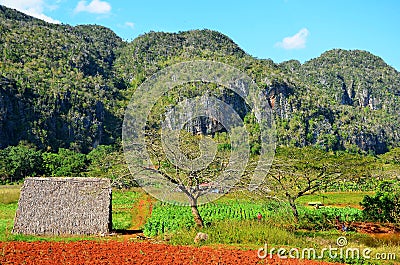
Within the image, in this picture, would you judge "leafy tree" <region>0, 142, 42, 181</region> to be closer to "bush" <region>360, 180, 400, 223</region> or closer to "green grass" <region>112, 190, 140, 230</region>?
"green grass" <region>112, 190, 140, 230</region>

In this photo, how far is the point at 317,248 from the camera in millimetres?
11734

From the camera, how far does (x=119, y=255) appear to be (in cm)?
1002

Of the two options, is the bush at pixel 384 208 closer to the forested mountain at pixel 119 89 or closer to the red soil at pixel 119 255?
the red soil at pixel 119 255

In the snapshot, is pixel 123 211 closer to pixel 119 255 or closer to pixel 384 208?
pixel 384 208

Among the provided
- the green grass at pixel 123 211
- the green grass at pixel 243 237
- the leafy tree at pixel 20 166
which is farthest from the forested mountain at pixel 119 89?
the green grass at pixel 243 237

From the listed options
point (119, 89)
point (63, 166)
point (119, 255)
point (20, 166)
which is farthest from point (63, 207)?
point (119, 89)

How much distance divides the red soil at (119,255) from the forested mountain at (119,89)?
63.9m

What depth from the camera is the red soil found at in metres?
9.33

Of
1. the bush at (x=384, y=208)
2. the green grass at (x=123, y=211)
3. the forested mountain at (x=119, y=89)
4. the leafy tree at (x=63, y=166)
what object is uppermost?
the forested mountain at (x=119, y=89)

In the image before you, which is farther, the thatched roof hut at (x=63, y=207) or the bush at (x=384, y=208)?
the bush at (x=384, y=208)

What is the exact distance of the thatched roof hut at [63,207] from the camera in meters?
15.6

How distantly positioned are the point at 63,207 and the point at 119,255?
6837 millimetres

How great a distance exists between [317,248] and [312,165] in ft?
27.0

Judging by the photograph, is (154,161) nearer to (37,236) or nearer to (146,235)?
(146,235)
